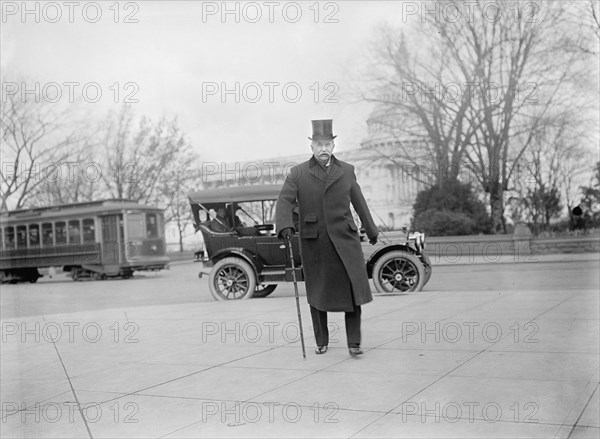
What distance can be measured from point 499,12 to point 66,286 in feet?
48.7

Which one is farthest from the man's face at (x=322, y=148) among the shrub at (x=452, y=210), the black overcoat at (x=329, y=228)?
the shrub at (x=452, y=210)

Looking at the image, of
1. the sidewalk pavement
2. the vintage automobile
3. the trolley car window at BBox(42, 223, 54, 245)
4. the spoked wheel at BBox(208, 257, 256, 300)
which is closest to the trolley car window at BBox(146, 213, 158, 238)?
the vintage automobile

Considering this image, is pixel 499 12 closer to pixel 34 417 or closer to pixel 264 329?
pixel 34 417

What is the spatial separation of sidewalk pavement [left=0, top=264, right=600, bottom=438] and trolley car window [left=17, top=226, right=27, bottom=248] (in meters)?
4.04

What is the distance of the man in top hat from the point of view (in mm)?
4539

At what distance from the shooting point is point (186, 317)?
882 centimetres

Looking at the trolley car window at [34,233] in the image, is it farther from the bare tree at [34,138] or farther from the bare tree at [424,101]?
the bare tree at [424,101]

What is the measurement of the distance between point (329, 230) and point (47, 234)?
10.0 metres

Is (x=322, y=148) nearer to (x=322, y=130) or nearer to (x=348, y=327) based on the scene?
(x=322, y=130)

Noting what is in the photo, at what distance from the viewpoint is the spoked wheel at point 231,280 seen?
10.4 meters

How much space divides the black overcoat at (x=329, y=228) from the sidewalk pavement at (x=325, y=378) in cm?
47

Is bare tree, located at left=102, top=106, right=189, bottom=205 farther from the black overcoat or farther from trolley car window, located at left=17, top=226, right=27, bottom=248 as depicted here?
trolley car window, located at left=17, top=226, right=27, bottom=248

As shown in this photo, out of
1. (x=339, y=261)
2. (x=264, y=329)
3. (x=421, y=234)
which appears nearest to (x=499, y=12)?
(x=421, y=234)

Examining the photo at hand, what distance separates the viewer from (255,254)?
9.99 m
